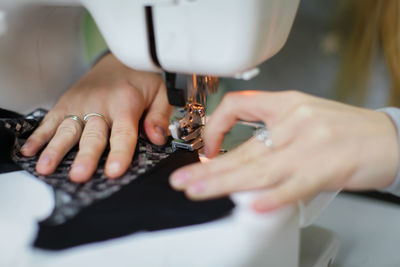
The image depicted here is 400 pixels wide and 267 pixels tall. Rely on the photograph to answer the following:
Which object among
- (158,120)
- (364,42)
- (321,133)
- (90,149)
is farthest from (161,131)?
(364,42)

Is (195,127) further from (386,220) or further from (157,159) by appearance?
(386,220)

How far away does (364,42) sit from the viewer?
4.52 ft

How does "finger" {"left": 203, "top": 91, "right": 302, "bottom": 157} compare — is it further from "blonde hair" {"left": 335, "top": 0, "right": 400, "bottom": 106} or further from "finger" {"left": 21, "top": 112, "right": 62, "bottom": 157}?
"blonde hair" {"left": 335, "top": 0, "right": 400, "bottom": 106}

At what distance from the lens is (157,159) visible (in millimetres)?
754

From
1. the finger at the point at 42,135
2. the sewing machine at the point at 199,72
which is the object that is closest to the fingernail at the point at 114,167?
the sewing machine at the point at 199,72

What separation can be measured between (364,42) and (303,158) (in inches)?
39.1

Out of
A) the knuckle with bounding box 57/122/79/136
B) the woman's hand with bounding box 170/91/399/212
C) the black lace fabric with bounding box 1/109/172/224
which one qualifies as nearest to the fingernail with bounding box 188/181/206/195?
the woman's hand with bounding box 170/91/399/212

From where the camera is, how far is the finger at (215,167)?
0.62 m

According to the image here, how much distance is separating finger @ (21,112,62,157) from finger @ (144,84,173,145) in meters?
0.21

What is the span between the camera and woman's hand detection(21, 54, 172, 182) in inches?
28.2

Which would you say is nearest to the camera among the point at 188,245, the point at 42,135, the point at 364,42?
the point at 188,245

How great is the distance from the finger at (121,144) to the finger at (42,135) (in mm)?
154

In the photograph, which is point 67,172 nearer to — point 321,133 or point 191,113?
point 191,113

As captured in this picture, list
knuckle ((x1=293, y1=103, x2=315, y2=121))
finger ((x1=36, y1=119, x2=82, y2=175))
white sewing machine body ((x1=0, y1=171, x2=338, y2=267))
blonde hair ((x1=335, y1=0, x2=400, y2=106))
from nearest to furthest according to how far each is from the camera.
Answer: white sewing machine body ((x1=0, y1=171, x2=338, y2=267)), knuckle ((x1=293, y1=103, x2=315, y2=121)), finger ((x1=36, y1=119, x2=82, y2=175)), blonde hair ((x1=335, y1=0, x2=400, y2=106))
